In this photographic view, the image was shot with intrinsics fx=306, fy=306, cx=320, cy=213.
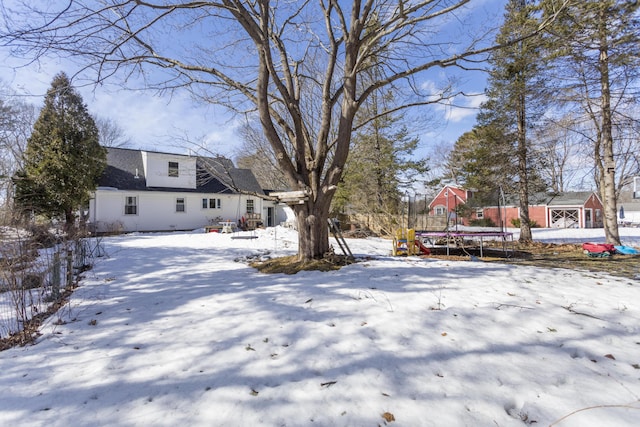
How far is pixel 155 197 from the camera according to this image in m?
20.6

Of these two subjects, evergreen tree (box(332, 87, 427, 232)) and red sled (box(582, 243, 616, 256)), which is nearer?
red sled (box(582, 243, 616, 256))

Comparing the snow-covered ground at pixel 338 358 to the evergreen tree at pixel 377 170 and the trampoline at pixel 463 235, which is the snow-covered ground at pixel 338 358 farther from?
the evergreen tree at pixel 377 170

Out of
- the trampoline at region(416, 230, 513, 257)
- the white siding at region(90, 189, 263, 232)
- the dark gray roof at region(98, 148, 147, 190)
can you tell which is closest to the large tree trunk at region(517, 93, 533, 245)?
the trampoline at region(416, 230, 513, 257)

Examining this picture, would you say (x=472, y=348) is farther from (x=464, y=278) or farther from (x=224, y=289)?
(x=224, y=289)

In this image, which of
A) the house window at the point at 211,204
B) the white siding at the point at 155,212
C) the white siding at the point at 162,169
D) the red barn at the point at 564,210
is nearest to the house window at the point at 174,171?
the white siding at the point at 162,169

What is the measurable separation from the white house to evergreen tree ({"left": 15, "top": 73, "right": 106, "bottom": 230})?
112 inches

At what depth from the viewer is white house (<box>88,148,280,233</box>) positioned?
18.9m

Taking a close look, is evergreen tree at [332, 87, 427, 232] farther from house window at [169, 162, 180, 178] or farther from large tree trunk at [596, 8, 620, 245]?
house window at [169, 162, 180, 178]

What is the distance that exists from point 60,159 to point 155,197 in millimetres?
6032

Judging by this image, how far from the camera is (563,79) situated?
35.4 ft

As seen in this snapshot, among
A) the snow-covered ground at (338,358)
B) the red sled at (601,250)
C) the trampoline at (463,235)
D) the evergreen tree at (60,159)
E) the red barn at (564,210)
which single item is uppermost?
the evergreen tree at (60,159)

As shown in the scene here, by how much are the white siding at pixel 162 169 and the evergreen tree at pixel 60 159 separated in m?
4.42

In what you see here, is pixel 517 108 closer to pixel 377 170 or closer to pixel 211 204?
pixel 377 170

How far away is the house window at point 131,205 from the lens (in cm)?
1962
